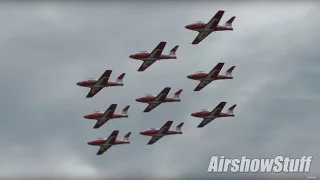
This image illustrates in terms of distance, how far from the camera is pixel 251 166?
199m

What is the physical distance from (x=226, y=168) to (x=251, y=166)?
453 centimetres

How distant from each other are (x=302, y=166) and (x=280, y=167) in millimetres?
4093

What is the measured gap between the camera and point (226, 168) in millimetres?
199375

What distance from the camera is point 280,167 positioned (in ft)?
651

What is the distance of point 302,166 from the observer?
199 meters

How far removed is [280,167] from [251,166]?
205 inches

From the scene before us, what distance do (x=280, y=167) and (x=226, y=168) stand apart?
971 cm

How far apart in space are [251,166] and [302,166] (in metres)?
9.24

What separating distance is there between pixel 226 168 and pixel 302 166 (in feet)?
45.0
